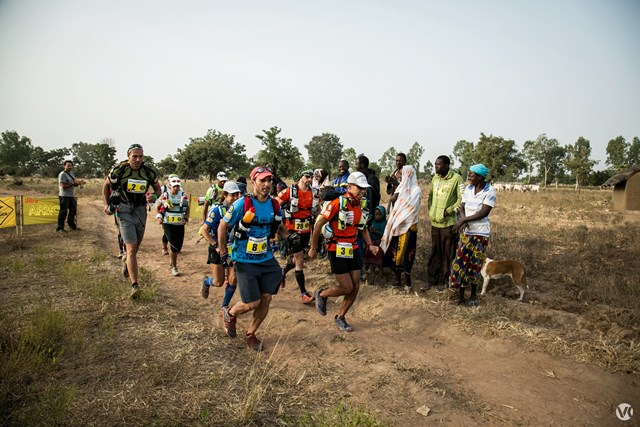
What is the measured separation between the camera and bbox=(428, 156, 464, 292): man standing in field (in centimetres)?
639

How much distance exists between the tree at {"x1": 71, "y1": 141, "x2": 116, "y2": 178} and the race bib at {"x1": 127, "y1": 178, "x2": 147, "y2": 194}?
13267 millimetres

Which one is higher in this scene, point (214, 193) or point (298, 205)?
point (214, 193)

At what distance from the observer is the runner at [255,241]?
4.20 meters

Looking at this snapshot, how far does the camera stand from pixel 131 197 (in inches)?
230

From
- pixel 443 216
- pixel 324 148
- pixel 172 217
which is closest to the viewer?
pixel 443 216

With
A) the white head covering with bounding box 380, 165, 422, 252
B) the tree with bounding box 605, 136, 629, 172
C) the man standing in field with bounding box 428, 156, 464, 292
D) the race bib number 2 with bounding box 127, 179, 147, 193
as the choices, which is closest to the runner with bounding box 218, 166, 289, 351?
the race bib number 2 with bounding box 127, 179, 147, 193

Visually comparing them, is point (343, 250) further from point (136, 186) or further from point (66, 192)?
point (66, 192)

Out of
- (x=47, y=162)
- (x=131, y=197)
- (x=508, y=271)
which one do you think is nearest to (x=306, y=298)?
(x=131, y=197)

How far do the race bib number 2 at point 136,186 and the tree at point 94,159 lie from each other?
43.5ft

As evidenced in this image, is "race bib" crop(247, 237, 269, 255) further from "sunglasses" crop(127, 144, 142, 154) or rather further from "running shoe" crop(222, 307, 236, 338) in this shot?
"sunglasses" crop(127, 144, 142, 154)

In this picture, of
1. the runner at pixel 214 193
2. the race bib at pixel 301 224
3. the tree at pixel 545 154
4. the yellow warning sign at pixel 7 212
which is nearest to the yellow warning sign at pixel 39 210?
the yellow warning sign at pixel 7 212

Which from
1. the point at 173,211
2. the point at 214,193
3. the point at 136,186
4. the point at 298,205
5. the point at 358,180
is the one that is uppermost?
the point at 358,180

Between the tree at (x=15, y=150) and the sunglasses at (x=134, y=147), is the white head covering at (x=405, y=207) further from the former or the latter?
the tree at (x=15, y=150)

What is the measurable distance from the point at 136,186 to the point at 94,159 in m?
80.1
